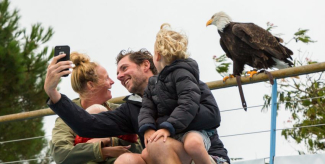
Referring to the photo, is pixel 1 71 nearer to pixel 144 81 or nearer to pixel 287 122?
pixel 287 122

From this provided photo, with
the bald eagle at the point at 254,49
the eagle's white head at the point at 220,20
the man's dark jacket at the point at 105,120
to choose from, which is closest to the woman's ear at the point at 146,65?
the man's dark jacket at the point at 105,120

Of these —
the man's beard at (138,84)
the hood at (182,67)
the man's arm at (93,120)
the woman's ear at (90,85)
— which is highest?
the hood at (182,67)

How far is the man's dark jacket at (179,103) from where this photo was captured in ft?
7.86

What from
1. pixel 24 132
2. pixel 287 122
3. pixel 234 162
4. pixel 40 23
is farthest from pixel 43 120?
pixel 234 162

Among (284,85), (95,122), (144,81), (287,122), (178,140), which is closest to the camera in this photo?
(178,140)

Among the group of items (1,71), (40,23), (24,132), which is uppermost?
(40,23)

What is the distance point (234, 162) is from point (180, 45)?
0.92m

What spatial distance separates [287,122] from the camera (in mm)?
8469

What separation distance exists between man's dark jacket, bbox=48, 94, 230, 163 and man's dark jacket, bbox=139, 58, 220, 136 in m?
0.27

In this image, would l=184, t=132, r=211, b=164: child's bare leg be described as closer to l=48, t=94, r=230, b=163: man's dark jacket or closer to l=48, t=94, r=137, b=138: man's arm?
l=48, t=94, r=230, b=163: man's dark jacket

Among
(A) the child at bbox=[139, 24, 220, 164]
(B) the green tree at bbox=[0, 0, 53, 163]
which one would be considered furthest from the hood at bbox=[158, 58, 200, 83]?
(B) the green tree at bbox=[0, 0, 53, 163]

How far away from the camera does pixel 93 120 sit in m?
2.80

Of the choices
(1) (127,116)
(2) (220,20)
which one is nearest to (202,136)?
(1) (127,116)

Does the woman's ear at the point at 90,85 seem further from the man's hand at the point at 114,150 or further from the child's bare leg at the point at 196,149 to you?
the child's bare leg at the point at 196,149
